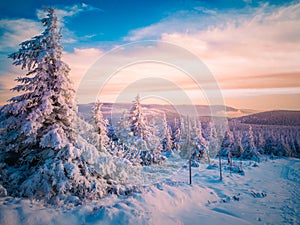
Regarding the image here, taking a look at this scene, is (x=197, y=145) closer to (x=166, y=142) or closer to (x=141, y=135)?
(x=166, y=142)

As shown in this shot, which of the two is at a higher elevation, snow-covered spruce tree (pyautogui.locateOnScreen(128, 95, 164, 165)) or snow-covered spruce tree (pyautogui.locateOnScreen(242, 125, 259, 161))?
snow-covered spruce tree (pyautogui.locateOnScreen(128, 95, 164, 165))

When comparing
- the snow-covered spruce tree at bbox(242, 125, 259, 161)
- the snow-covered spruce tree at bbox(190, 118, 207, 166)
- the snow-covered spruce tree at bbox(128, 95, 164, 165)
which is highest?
the snow-covered spruce tree at bbox(128, 95, 164, 165)

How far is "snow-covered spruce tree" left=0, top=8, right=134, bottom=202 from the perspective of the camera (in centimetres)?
928

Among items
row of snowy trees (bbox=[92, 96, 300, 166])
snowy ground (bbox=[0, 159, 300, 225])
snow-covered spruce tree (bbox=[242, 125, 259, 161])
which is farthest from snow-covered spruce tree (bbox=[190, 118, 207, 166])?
snow-covered spruce tree (bbox=[242, 125, 259, 161])

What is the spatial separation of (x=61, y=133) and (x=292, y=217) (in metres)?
18.5

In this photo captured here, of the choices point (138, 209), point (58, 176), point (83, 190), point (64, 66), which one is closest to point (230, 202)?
point (138, 209)

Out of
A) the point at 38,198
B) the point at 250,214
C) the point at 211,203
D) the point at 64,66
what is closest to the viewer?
the point at 38,198

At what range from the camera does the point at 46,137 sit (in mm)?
9391

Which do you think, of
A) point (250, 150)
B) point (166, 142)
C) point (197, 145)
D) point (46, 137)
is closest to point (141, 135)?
point (46, 137)

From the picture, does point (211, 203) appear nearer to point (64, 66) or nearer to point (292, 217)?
point (292, 217)

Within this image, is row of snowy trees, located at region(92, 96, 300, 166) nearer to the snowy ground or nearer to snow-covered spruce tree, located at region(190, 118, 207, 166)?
snow-covered spruce tree, located at region(190, 118, 207, 166)

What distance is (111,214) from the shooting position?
31.3 feet

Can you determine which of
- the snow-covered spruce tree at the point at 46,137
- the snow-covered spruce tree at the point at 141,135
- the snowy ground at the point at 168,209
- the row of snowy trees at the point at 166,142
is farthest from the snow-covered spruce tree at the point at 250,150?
the snow-covered spruce tree at the point at 46,137

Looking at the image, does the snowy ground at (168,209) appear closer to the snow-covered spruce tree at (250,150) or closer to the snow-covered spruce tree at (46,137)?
the snow-covered spruce tree at (46,137)
